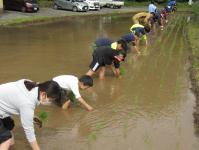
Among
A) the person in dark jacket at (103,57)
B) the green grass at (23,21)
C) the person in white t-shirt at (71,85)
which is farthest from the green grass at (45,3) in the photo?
the person in white t-shirt at (71,85)

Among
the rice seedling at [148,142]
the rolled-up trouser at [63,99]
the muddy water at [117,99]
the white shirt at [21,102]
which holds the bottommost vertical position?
the rice seedling at [148,142]

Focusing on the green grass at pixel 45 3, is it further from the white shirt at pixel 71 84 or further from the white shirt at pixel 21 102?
the white shirt at pixel 21 102

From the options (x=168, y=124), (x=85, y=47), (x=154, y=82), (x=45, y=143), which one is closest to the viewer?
(x=45, y=143)

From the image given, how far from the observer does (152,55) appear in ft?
51.1

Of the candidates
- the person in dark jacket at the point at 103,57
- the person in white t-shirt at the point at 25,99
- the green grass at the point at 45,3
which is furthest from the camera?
the green grass at the point at 45,3

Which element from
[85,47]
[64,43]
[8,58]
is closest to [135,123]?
[8,58]

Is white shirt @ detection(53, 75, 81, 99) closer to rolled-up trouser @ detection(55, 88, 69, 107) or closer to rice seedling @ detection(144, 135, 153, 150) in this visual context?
rolled-up trouser @ detection(55, 88, 69, 107)

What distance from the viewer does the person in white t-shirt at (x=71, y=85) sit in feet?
25.7

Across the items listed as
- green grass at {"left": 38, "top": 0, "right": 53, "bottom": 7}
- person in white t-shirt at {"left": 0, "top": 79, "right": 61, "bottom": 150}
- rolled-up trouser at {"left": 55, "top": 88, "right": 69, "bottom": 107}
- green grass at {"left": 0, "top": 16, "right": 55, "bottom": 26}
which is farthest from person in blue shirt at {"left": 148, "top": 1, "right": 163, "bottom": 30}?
person in white t-shirt at {"left": 0, "top": 79, "right": 61, "bottom": 150}

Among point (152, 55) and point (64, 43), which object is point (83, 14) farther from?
point (152, 55)

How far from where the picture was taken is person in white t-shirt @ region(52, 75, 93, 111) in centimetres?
785

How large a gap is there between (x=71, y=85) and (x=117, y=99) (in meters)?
2.09

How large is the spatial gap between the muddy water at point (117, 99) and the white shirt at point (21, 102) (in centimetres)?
138

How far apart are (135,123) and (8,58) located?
22.5 ft
